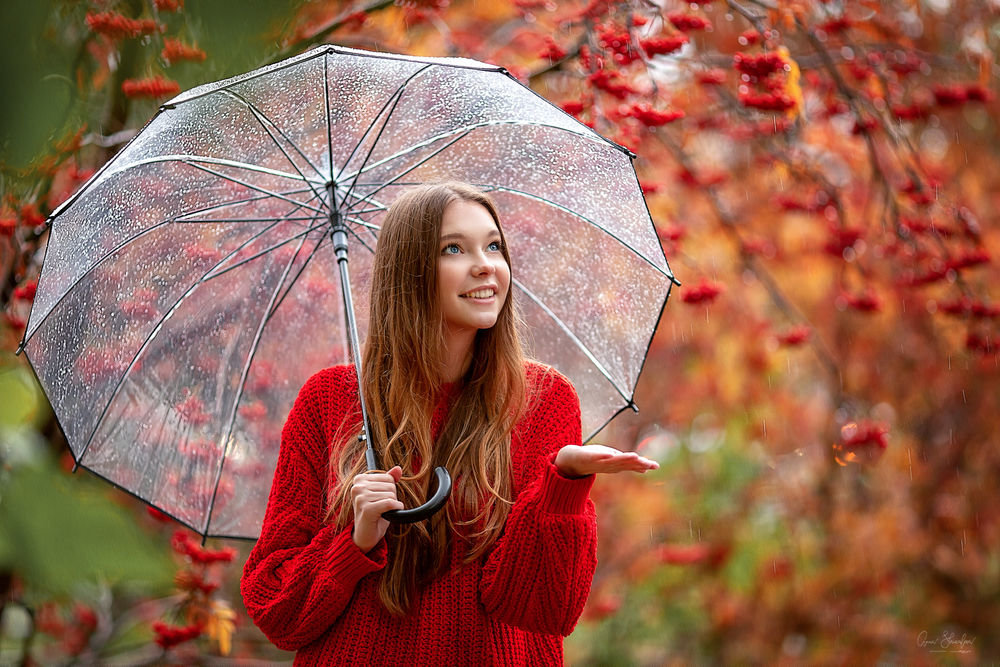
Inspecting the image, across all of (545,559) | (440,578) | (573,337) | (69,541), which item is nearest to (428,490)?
(440,578)

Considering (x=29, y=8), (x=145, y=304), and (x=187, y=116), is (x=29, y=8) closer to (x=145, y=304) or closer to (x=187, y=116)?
(x=187, y=116)

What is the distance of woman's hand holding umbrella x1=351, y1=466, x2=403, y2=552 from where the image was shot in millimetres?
1564

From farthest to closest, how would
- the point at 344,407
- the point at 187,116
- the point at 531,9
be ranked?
the point at 531,9, the point at 344,407, the point at 187,116

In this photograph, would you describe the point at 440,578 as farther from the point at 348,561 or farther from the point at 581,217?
the point at 581,217

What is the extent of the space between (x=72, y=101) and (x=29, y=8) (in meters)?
0.05

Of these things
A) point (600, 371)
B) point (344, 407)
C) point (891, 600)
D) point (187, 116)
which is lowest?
point (891, 600)

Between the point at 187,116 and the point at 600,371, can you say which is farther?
the point at 600,371

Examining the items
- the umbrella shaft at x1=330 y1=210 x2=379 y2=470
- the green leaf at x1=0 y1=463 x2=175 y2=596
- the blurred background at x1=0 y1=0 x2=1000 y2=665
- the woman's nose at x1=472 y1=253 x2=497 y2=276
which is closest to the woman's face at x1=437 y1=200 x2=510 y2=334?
the woman's nose at x1=472 y1=253 x2=497 y2=276

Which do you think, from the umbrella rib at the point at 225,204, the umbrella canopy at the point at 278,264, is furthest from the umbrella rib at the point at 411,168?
the umbrella rib at the point at 225,204

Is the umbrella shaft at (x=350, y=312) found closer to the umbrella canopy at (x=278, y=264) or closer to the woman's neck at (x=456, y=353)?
the umbrella canopy at (x=278, y=264)

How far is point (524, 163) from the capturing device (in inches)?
82.3

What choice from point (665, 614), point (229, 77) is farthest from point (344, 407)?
point (665, 614)

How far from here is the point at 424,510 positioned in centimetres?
153

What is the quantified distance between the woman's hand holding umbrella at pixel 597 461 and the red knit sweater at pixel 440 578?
0.03 meters
